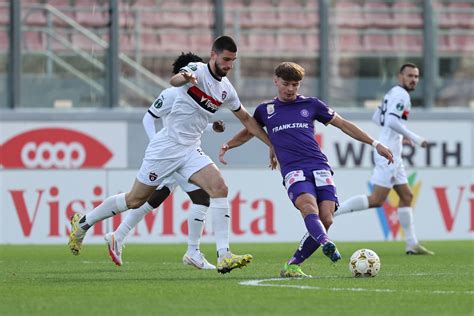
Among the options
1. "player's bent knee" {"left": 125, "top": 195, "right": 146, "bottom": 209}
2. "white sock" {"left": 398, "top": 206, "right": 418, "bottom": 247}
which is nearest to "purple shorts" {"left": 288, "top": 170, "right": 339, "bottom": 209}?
"player's bent knee" {"left": 125, "top": 195, "right": 146, "bottom": 209}

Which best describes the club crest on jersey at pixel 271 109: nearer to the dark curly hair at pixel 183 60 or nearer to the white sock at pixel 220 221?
the white sock at pixel 220 221

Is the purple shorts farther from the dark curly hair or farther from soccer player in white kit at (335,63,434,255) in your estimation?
soccer player in white kit at (335,63,434,255)

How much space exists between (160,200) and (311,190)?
2.95 meters

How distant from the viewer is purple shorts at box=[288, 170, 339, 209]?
10125mm

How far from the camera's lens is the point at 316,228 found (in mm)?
9773

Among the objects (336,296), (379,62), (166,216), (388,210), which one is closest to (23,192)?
(166,216)

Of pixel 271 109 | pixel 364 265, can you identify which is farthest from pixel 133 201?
pixel 364 265

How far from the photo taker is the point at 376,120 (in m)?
15.4

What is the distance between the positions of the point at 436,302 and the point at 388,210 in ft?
34.4

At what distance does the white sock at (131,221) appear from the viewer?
40.2 feet

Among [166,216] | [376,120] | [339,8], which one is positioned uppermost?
[339,8]

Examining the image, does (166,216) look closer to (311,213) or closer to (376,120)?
(376,120)

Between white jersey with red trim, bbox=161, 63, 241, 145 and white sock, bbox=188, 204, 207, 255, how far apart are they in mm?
1207

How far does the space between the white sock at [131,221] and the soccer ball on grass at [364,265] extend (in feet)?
9.65
